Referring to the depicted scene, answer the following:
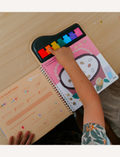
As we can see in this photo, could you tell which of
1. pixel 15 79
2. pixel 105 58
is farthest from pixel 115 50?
pixel 15 79

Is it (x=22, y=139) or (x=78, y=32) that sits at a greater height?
(x=78, y=32)

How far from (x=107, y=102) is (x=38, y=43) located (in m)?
0.55

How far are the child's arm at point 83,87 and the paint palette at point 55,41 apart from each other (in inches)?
1.3

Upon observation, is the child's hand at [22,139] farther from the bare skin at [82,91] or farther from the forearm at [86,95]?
the forearm at [86,95]

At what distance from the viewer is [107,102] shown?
2.39 feet

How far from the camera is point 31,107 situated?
560 mm

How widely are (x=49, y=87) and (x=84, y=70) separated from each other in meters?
0.21

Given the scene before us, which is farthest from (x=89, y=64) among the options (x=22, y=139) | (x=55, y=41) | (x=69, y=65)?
(x=22, y=139)

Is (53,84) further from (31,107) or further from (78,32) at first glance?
(78,32)

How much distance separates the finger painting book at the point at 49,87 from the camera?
550 mm

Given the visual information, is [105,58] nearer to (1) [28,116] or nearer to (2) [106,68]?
(2) [106,68]

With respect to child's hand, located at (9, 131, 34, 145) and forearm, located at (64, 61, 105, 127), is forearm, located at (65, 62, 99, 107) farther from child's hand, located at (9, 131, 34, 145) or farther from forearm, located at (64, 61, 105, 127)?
child's hand, located at (9, 131, 34, 145)

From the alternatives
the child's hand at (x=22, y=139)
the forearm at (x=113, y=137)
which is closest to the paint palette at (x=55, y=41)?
the child's hand at (x=22, y=139)

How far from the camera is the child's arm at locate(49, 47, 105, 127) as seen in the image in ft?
1.77
